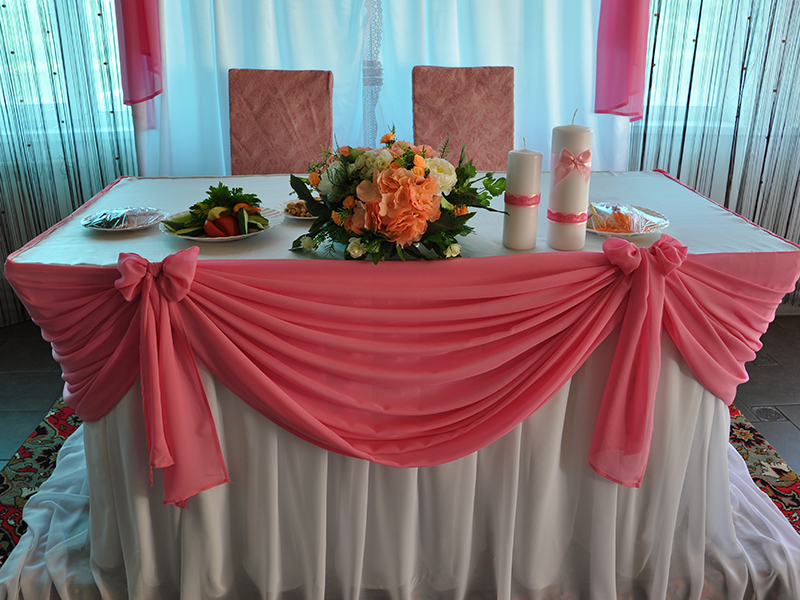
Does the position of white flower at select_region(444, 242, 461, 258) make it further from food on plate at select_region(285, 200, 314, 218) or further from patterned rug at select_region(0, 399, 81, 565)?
patterned rug at select_region(0, 399, 81, 565)

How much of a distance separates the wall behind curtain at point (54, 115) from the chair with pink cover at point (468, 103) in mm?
1341

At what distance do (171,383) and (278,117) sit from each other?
1418 millimetres

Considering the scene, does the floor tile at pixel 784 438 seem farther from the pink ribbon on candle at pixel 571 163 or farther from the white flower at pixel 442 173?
the white flower at pixel 442 173

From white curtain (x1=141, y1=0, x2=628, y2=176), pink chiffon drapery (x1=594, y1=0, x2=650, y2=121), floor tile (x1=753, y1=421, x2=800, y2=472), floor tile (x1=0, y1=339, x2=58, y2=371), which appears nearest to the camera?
floor tile (x1=753, y1=421, x2=800, y2=472)

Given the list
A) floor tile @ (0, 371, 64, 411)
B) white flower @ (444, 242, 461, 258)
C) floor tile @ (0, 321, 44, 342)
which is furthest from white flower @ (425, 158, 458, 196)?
floor tile @ (0, 321, 44, 342)

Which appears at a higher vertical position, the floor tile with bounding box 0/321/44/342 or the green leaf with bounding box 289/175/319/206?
the green leaf with bounding box 289/175/319/206

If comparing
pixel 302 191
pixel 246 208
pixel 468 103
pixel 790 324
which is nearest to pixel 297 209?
pixel 246 208

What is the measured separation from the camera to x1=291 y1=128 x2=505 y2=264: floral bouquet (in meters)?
1.13

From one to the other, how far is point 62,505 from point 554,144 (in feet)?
4.88

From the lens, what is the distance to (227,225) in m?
1.38

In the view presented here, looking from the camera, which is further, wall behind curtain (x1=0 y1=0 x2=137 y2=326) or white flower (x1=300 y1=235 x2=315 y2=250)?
wall behind curtain (x1=0 y1=0 x2=137 y2=326)

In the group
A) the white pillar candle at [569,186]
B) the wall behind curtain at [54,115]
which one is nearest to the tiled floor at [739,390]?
the wall behind curtain at [54,115]

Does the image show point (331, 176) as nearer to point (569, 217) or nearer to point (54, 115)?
point (569, 217)

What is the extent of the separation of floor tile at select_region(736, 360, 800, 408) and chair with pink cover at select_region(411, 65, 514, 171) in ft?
4.01
